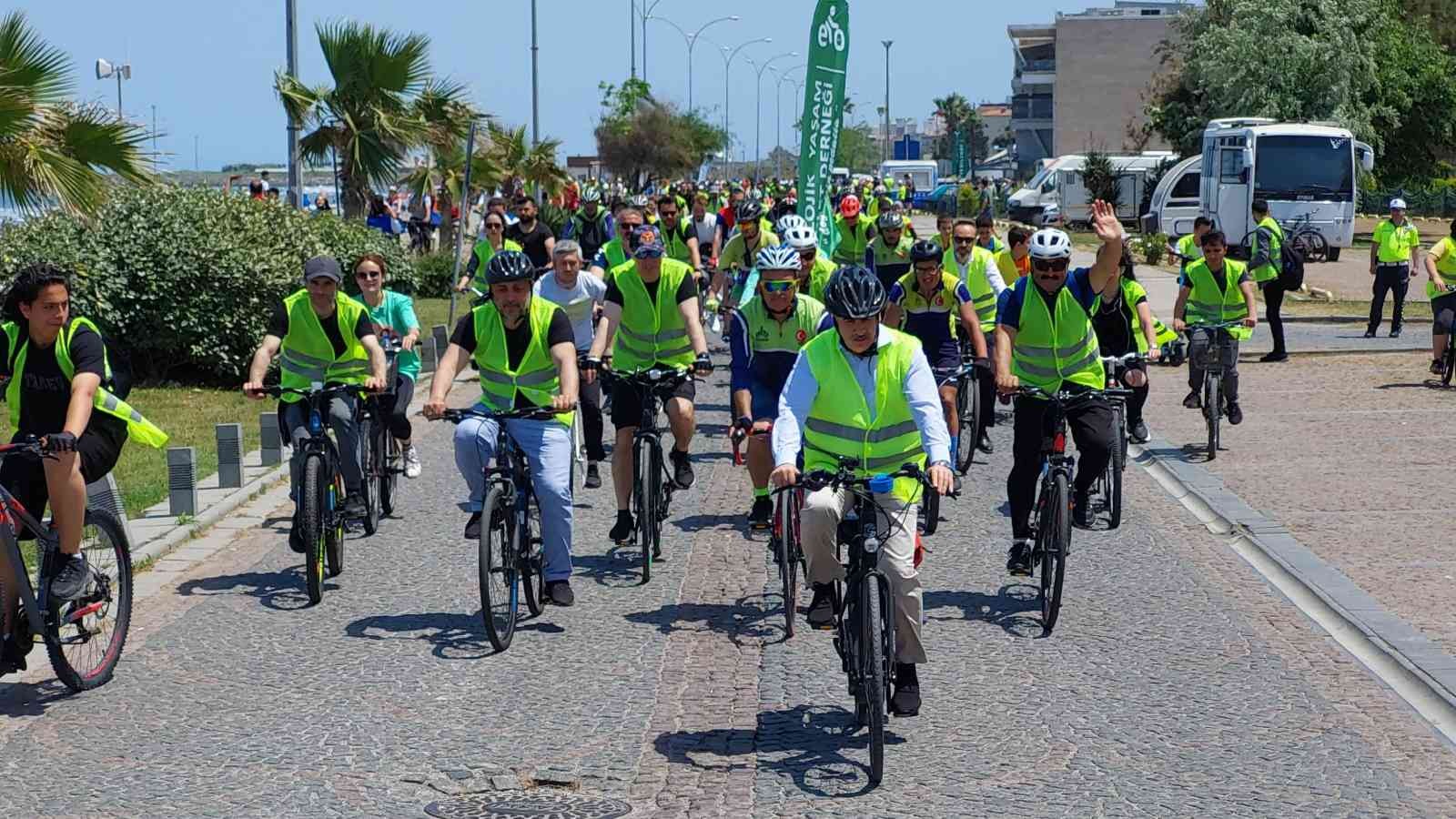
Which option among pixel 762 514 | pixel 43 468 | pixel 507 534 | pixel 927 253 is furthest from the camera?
pixel 927 253

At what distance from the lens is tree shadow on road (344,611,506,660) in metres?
8.40

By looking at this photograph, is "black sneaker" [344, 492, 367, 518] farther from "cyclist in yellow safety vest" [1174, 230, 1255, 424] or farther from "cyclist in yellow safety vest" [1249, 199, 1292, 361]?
"cyclist in yellow safety vest" [1249, 199, 1292, 361]

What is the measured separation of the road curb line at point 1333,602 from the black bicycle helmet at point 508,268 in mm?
3969

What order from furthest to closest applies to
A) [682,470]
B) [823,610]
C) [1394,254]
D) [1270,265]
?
[1394,254]
[1270,265]
[682,470]
[823,610]

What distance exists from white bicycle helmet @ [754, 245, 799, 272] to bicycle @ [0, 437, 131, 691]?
3337 millimetres

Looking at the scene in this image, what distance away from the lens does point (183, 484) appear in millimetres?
11820

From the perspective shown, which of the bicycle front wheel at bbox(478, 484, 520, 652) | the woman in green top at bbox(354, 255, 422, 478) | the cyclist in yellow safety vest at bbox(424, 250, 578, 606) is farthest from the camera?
the woman in green top at bbox(354, 255, 422, 478)

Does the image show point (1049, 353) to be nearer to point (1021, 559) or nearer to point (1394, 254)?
point (1021, 559)

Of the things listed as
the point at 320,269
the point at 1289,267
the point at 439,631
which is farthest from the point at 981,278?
the point at 1289,267

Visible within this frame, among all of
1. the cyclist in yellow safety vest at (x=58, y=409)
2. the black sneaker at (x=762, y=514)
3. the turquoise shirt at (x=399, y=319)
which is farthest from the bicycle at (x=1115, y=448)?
the cyclist in yellow safety vest at (x=58, y=409)

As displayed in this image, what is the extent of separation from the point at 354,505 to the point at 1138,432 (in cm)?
707

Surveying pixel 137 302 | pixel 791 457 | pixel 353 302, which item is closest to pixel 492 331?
pixel 353 302

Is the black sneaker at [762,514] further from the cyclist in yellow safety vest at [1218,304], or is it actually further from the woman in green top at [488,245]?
the woman in green top at [488,245]

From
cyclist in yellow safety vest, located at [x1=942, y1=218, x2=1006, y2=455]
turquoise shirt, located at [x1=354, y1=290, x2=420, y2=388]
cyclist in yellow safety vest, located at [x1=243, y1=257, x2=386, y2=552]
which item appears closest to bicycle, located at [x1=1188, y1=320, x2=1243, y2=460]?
cyclist in yellow safety vest, located at [x1=942, y1=218, x2=1006, y2=455]
